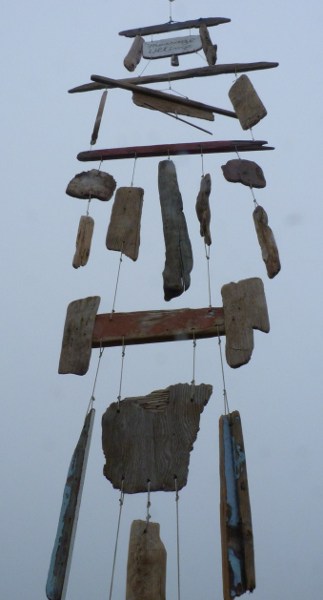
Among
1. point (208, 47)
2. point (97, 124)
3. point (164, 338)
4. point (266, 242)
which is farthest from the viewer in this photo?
point (208, 47)

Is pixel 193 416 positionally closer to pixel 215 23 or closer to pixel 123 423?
pixel 123 423

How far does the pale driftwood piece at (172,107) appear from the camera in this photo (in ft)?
15.6

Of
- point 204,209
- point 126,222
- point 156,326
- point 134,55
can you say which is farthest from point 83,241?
point 134,55

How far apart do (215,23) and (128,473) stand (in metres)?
3.83

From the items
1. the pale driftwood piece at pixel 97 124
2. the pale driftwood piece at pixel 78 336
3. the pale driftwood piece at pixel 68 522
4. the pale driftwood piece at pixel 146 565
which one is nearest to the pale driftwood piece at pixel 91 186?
the pale driftwood piece at pixel 97 124

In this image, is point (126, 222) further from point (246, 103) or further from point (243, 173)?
point (246, 103)

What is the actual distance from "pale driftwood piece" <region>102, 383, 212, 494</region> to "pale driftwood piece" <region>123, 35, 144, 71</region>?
9.79ft

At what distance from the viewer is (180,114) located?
475 cm

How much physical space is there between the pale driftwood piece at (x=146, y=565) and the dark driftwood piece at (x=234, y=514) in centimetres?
26

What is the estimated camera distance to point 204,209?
3.92m

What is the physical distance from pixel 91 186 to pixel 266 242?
1238 millimetres

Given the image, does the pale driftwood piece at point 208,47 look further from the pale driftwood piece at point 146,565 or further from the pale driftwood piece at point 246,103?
the pale driftwood piece at point 146,565

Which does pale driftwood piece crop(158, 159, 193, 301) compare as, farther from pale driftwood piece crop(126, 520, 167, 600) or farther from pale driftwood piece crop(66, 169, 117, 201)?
pale driftwood piece crop(126, 520, 167, 600)

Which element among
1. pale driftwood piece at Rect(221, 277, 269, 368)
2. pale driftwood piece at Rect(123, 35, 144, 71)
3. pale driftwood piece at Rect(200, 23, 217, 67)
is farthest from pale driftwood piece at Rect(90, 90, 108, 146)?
pale driftwood piece at Rect(221, 277, 269, 368)
